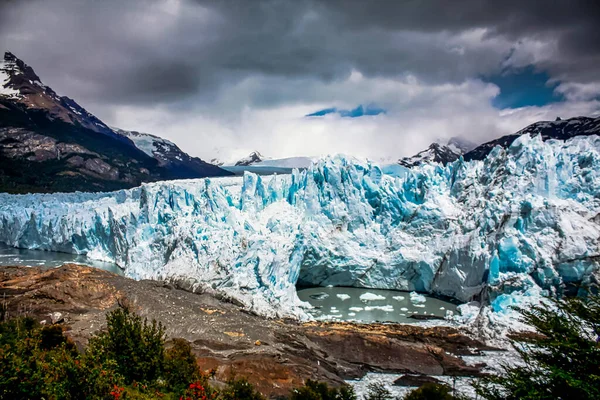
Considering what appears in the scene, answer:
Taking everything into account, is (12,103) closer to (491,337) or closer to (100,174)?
(100,174)

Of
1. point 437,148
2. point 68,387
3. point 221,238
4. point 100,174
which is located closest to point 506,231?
point 221,238

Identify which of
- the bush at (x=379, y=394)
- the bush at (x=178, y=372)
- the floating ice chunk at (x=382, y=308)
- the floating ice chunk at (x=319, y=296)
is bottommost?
the floating ice chunk at (x=382, y=308)

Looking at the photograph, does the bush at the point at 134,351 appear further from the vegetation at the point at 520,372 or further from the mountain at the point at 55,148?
the mountain at the point at 55,148

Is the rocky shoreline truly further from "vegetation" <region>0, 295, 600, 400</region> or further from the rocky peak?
the rocky peak

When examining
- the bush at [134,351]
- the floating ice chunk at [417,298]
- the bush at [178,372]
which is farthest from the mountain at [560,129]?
the bush at [134,351]

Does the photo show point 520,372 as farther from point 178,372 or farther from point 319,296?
point 319,296

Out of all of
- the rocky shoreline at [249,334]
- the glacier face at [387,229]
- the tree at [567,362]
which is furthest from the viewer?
the glacier face at [387,229]

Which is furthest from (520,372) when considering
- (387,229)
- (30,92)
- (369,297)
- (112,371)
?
(30,92)
